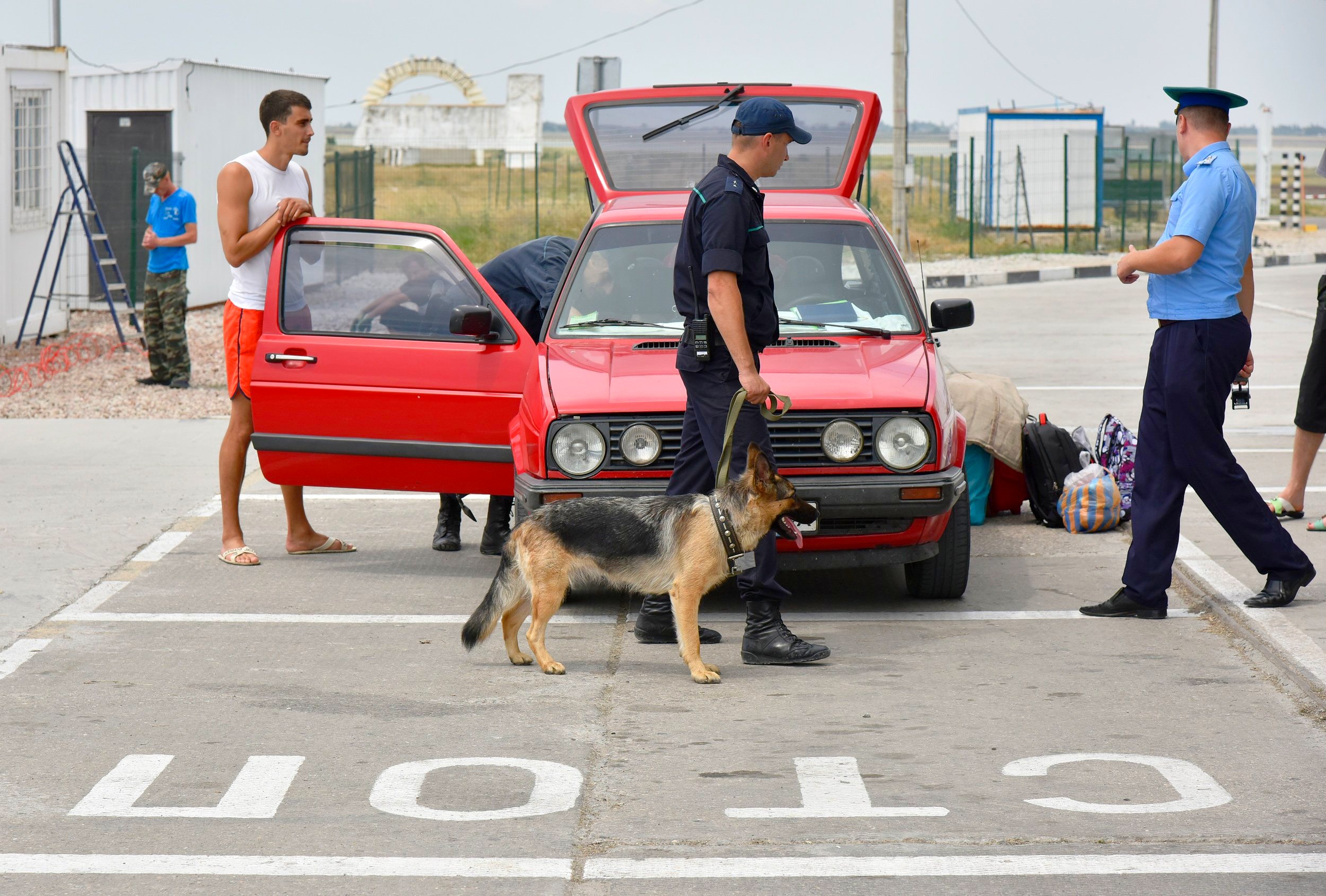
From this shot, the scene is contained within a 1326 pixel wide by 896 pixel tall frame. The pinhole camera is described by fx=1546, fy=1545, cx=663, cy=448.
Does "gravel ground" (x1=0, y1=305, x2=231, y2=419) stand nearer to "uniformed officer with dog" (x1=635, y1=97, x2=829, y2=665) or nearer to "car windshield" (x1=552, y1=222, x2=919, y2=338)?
"car windshield" (x1=552, y1=222, x2=919, y2=338)

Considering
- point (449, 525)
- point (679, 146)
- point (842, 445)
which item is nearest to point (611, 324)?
point (842, 445)

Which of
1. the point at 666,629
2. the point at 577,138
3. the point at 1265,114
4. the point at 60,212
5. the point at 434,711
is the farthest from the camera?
the point at 1265,114

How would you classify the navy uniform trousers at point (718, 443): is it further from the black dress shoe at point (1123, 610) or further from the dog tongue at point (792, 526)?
the black dress shoe at point (1123, 610)

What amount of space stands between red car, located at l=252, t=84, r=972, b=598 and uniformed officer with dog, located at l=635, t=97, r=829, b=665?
42 cm

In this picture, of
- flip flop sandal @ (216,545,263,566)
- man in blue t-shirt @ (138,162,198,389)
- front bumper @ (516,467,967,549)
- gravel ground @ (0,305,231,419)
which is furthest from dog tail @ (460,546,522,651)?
man in blue t-shirt @ (138,162,198,389)

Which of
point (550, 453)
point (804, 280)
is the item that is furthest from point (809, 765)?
point (804, 280)

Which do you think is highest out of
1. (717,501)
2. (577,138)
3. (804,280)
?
(577,138)

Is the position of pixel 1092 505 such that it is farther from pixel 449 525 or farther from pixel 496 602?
pixel 496 602

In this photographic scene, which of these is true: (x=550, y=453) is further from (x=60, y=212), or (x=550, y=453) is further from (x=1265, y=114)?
(x=1265, y=114)

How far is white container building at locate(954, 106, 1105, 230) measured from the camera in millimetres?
33031

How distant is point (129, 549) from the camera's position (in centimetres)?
778

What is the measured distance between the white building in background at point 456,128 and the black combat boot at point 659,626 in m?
73.0

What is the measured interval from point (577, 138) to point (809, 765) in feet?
15.7

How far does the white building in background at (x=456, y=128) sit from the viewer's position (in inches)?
3066
